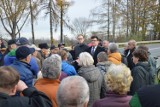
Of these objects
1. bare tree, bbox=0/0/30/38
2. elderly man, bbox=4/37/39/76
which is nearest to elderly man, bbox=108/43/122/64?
elderly man, bbox=4/37/39/76

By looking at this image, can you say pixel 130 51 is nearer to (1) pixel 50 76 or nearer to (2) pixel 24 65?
(2) pixel 24 65

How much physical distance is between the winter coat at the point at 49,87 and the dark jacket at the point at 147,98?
5.21 feet

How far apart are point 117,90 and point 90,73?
2316mm

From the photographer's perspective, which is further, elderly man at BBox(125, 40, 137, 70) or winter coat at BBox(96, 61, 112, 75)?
elderly man at BBox(125, 40, 137, 70)

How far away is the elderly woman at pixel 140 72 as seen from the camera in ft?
21.4

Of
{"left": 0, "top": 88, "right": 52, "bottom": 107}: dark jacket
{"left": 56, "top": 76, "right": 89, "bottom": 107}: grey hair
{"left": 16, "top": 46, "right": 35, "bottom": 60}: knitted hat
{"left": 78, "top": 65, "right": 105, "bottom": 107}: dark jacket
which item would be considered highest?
{"left": 16, "top": 46, "right": 35, "bottom": 60}: knitted hat

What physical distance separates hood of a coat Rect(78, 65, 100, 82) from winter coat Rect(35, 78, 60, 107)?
179 cm

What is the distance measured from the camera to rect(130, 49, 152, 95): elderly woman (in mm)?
6535

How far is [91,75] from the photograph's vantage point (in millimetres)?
6668

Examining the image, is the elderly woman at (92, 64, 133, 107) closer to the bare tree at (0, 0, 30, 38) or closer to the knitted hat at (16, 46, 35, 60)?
the knitted hat at (16, 46, 35, 60)

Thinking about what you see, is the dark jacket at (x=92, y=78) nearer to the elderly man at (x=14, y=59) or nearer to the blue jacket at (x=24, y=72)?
the elderly man at (x=14, y=59)

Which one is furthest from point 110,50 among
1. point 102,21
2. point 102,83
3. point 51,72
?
point 102,21

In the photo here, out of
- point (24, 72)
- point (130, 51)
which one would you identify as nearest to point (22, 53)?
point (24, 72)

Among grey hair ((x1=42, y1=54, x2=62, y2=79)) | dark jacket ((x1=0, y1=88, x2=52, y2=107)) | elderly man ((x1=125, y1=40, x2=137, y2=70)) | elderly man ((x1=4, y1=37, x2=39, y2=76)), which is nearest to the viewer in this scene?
dark jacket ((x1=0, y1=88, x2=52, y2=107))
